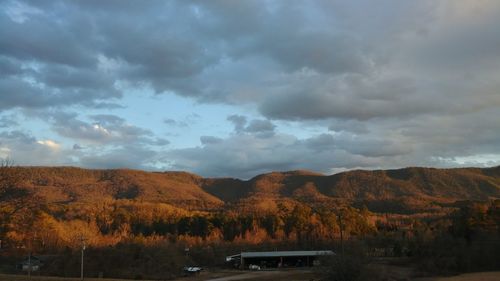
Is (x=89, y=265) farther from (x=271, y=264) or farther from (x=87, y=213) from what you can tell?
(x=87, y=213)

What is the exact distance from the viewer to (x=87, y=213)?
173 metres

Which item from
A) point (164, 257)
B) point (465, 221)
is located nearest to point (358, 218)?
point (465, 221)

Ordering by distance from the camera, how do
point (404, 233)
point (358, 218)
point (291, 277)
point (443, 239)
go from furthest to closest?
1. point (358, 218)
2. point (404, 233)
3. point (443, 239)
4. point (291, 277)

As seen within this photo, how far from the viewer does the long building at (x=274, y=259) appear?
108 metres

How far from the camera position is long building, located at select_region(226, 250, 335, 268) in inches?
4232

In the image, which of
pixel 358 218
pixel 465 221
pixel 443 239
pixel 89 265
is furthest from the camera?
pixel 358 218

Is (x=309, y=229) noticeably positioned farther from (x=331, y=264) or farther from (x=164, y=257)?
(x=331, y=264)

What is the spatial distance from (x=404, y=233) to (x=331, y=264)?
285 ft

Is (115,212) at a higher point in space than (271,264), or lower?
higher

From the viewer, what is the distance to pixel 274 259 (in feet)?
367

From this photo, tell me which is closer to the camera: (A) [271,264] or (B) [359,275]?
(B) [359,275]

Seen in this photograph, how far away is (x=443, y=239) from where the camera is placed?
9825 centimetres

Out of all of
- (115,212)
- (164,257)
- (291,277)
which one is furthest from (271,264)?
(115,212)

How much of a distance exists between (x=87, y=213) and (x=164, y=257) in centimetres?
8642
